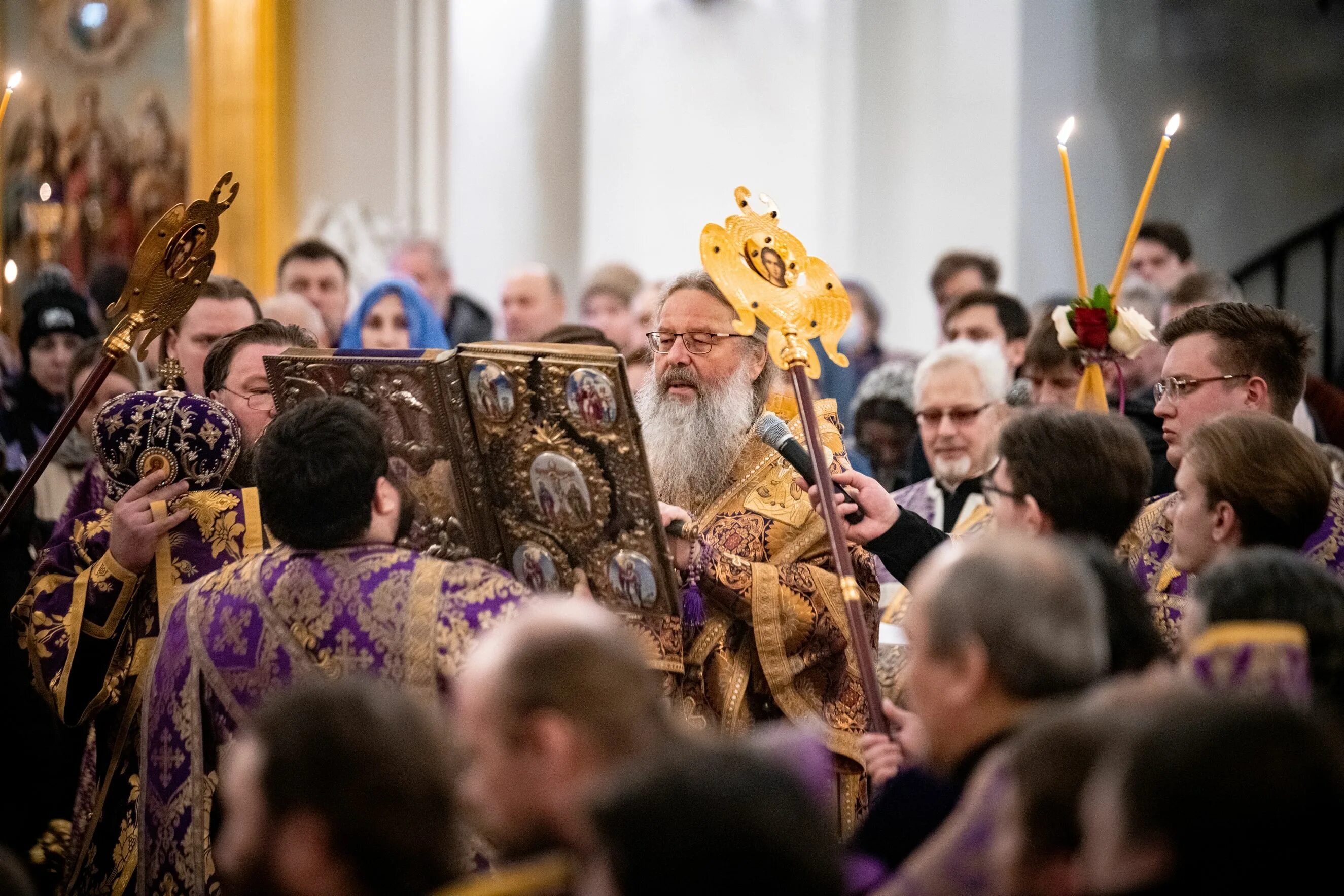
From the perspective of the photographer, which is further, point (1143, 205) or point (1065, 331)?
point (1065, 331)

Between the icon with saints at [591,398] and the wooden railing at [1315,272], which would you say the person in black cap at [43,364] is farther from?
the wooden railing at [1315,272]

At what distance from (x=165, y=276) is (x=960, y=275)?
4482 millimetres

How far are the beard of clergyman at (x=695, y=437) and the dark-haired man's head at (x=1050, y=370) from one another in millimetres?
1288

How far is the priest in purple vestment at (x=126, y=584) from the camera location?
361 cm

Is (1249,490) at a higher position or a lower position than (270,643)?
higher

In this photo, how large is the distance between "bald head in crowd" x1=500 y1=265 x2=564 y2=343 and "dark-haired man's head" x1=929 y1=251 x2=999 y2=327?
5.50 feet

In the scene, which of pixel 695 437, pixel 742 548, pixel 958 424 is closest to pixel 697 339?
pixel 695 437

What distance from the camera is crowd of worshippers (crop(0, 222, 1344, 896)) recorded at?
1.93m

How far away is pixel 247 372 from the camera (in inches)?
160

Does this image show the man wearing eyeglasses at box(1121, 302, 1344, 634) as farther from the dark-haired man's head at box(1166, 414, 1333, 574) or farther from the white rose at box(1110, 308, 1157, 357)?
the dark-haired man's head at box(1166, 414, 1333, 574)

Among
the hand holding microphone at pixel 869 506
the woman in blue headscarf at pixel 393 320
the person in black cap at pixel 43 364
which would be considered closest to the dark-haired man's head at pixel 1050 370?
the hand holding microphone at pixel 869 506

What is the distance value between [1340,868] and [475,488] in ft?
6.98

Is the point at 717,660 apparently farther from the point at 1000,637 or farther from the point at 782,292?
the point at 1000,637

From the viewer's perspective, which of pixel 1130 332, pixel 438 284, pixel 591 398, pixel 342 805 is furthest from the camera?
pixel 438 284
